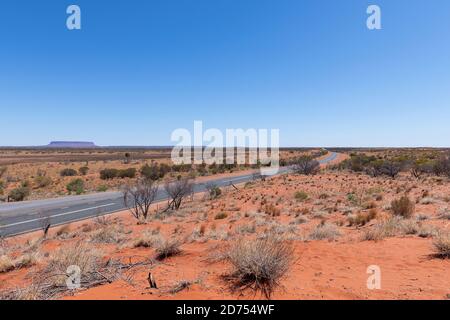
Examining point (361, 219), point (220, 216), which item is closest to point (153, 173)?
point (220, 216)

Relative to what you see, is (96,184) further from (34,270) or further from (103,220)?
(34,270)

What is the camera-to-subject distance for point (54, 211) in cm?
1894

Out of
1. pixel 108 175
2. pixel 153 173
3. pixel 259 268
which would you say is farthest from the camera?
pixel 153 173

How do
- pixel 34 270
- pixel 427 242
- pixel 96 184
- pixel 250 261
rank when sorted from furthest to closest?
pixel 96 184 < pixel 427 242 < pixel 34 270 < pixel 250 261

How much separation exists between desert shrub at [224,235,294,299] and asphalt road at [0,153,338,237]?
11108mm

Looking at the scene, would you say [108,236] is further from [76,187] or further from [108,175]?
[108,175]

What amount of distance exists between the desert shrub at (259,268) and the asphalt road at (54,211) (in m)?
11.1

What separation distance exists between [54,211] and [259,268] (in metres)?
18.3

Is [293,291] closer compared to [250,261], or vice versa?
[293,291]

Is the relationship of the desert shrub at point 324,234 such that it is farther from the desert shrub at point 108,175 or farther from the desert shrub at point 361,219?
the desert shrub at point 108,175

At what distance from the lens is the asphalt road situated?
14773 mm
